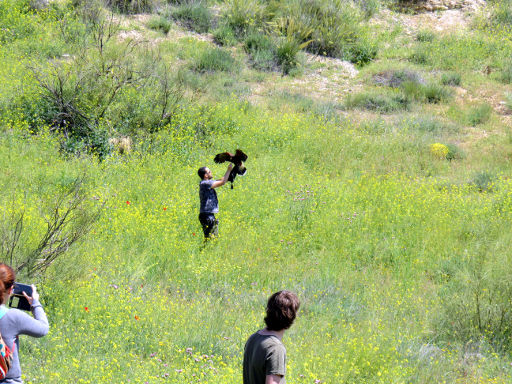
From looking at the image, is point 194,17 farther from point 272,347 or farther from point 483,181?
point 272,347

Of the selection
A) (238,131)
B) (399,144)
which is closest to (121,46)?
(238,131)

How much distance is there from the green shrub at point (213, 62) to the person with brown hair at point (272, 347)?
13916 mm

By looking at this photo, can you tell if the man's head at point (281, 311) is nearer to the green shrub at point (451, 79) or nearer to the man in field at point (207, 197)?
the man in field at point (207, 197)

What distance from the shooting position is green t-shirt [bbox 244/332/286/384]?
334 cm

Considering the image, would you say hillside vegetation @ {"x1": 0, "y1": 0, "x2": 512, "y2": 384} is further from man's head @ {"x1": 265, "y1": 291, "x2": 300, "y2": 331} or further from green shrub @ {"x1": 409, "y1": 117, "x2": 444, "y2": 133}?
man's head @ {"x1": 265, "y1": 291, "x2": 300, "y2": 331}

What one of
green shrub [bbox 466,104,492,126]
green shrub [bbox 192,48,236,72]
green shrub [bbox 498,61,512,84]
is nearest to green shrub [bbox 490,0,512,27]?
green shrub [bbox 498,61,512,84]

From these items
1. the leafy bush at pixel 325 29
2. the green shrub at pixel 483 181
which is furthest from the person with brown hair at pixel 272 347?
the leafy bush at pixel 325 29

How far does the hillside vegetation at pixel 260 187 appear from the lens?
6.21m

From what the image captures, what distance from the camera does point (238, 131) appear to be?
44.0ft

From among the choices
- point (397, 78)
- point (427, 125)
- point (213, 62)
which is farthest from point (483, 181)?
point (213, 62)

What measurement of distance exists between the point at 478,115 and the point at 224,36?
7995 mm

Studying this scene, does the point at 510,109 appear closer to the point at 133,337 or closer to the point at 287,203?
the point at 287,203

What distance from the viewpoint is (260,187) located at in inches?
426

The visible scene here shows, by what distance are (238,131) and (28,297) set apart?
10.0m
